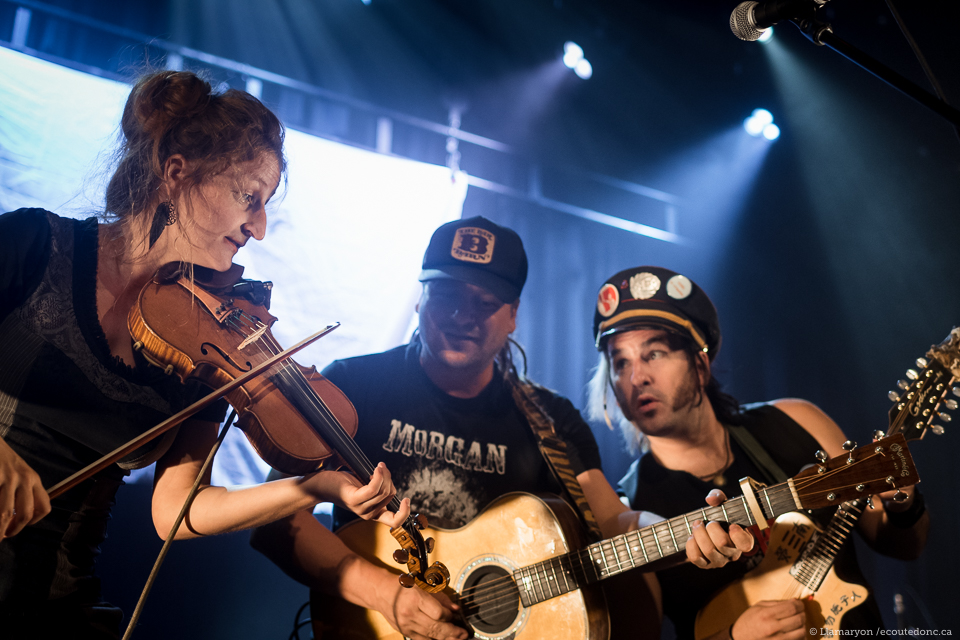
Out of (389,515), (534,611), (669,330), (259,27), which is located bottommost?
(534,611)

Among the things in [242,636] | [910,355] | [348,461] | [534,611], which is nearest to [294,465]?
[348,461]

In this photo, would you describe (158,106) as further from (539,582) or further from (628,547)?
(628,547)

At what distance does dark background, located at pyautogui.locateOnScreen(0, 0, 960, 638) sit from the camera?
12.0 feet

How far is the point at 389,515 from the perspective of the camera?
1490mm

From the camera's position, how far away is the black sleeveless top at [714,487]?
82.4 inches

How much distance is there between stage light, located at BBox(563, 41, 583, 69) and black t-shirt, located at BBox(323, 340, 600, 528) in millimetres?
2930

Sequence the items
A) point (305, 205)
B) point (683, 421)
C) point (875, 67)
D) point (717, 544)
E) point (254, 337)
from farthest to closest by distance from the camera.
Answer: point (305, 205) → point (683, 421) → point (717, 544) → point (875, 67) → point (254, 337)

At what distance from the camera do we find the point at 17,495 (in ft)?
3.34

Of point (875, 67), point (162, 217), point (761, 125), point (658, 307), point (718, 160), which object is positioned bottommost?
point (162, 217)

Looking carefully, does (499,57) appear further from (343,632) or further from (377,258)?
(343,632)

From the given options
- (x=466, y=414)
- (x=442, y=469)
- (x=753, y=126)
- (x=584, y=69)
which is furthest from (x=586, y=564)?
(x=753, y=126)

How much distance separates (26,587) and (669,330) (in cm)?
235

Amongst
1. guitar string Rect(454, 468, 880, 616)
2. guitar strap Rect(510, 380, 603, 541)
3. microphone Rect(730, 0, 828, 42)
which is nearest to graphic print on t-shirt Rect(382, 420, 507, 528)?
guitar strap Rect(510, 380, 603, 541)

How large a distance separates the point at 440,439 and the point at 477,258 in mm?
765
